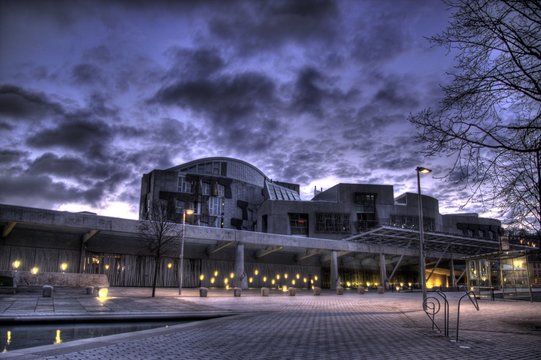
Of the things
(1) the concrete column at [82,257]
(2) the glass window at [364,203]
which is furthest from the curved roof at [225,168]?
(1) the concrete column at [82,257]

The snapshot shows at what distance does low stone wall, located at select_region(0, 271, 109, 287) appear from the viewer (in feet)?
94.6

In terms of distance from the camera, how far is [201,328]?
44.3 ft

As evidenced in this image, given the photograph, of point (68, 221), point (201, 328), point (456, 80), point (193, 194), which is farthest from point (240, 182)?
point (456, 80)

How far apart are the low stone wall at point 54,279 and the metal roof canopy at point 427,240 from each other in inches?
1114

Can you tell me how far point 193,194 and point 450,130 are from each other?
63160 millimetres

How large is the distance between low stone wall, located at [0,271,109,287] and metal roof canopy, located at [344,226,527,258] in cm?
2830

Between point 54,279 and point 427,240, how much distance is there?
134 ft

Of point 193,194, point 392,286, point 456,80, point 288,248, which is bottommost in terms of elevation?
point 392,286

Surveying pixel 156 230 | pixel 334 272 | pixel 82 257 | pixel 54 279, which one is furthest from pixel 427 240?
pixel 54 279

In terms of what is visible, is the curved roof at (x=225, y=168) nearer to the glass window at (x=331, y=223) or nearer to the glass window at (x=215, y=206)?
the glass window at (x=215, y=206)

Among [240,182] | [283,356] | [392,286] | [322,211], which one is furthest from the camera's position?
[240,182]

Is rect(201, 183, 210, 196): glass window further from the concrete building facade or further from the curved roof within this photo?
the curved roof

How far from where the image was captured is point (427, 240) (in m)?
51.5

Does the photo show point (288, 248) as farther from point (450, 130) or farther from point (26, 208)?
point (450, 130)
